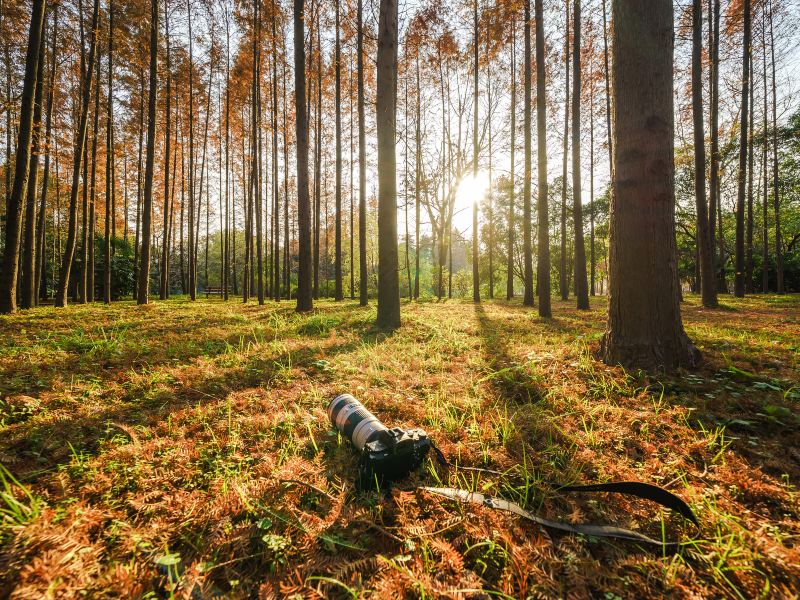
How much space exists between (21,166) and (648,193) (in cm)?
1317

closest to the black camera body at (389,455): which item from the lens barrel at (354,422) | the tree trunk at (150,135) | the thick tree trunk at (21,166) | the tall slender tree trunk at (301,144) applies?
the lens barrel at (354,422)

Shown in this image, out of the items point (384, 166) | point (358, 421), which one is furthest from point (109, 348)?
point (384, 166)

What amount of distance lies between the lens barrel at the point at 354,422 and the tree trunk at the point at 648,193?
9.89ft

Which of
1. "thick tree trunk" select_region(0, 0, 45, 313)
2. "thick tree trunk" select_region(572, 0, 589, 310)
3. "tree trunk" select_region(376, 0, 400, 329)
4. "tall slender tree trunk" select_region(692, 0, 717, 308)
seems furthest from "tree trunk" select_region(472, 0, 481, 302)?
"thick tree trunk" select_region(0, 0, 45, 313)

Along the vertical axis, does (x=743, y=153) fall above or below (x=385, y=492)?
above

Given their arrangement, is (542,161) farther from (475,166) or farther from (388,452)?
(475,166)

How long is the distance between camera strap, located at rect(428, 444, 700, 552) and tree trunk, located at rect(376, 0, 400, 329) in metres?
4.91

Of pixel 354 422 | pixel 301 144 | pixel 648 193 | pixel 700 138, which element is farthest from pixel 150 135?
pixel 700 138

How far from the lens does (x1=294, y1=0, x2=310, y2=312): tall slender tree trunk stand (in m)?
8.43

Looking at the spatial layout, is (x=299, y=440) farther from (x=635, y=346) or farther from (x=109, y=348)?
(x=109, y=348)

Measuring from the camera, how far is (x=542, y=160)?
783cm

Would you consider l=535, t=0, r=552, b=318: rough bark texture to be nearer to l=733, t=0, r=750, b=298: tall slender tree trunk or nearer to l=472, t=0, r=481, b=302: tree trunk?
l=472, t=0, r=481, b=302: tree trunk

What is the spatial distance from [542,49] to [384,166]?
547cm

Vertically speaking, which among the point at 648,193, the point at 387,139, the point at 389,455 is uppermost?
the point at 387,139
